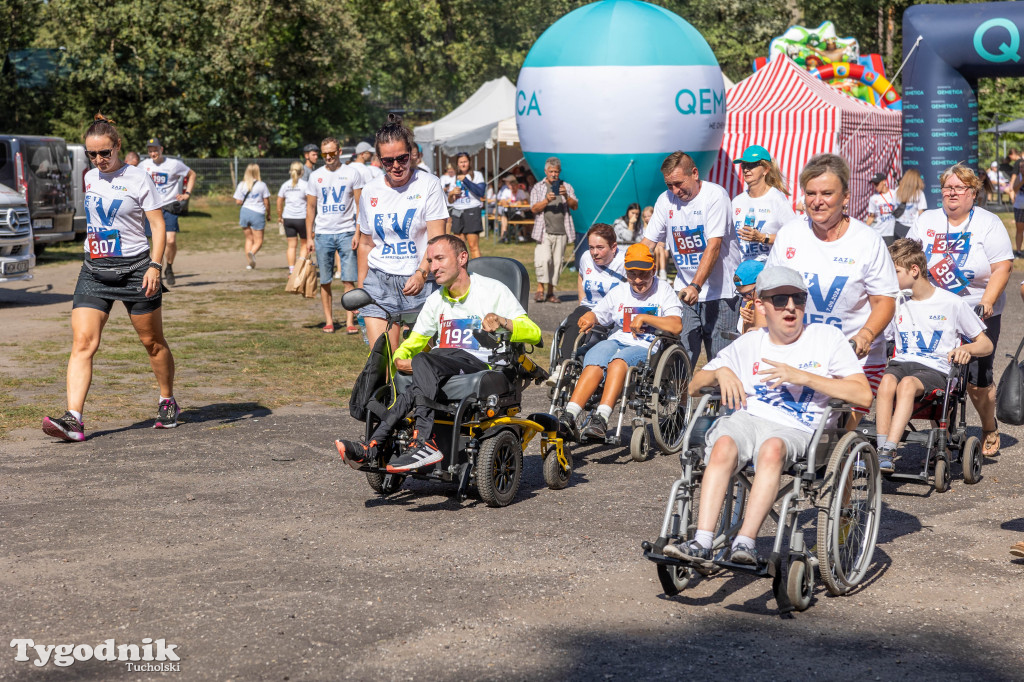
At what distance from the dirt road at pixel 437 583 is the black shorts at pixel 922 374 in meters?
0.62

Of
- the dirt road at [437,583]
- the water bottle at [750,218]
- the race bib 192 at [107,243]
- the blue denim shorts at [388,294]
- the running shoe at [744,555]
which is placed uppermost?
the water bottle at [750,218]

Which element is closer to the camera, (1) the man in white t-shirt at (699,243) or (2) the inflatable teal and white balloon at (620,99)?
(1) the man in white t-shirt at (699,243)

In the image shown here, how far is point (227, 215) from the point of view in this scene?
3525 cm

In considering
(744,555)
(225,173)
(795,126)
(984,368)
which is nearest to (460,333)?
(744,555)

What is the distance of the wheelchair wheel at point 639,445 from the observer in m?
7.73

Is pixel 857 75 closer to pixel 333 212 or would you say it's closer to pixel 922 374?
pixel 333 212

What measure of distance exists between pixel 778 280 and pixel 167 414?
5.00m

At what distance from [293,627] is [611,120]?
14.1 metres

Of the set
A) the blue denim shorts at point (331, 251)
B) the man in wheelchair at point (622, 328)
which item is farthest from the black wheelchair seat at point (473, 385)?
the blue denim shorts at point (331, 251)

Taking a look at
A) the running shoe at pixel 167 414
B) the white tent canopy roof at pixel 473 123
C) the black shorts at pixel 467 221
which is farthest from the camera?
the white tent canopy roof at pixel 473 123

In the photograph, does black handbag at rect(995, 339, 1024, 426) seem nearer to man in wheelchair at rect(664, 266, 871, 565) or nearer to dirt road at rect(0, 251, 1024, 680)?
dirt road at rect(0, 251, 1024, 680)

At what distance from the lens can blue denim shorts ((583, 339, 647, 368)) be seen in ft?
25.8

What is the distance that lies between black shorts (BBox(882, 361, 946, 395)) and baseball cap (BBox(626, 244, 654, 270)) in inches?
67.1

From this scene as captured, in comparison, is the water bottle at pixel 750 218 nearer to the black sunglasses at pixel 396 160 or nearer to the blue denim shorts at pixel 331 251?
the black sunglasses at pixel 396 160
